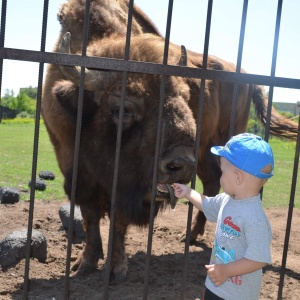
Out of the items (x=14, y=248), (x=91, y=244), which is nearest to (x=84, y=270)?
(x=91, y=244)

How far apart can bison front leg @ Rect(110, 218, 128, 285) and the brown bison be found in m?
0.01

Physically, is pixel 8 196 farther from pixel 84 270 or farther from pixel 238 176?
pixel 238 176

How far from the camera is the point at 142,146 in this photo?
437 cm

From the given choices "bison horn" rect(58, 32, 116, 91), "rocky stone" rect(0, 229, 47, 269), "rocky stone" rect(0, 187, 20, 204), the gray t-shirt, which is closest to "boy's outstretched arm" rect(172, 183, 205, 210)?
the gray t-shirt

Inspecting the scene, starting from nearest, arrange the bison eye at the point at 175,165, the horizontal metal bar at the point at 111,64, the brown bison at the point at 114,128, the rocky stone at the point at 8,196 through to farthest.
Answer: the horizontal metal bar at the point at 111,64 < the bison eye at the point at 175,165 < the brown bison at the point at 114,128 < the rocky stone at the point at 8,196

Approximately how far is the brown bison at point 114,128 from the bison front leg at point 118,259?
0.01 meters

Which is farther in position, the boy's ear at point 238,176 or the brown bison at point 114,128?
the brown bison at point 114,128

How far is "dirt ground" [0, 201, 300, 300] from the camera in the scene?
4.64 meters

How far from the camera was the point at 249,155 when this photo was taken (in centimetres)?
259

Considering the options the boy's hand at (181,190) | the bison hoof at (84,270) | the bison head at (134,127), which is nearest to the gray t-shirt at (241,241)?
the boy's hand at (181,190)

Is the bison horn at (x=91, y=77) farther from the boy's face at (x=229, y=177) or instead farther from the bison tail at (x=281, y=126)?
the bison tail at (x=281, y=126)

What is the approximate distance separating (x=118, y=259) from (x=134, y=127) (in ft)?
5.20

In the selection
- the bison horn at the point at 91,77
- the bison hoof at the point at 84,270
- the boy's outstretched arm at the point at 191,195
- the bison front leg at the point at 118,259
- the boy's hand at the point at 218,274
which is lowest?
the bison hoof at the point at 84,270

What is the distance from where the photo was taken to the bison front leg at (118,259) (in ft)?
16.5
